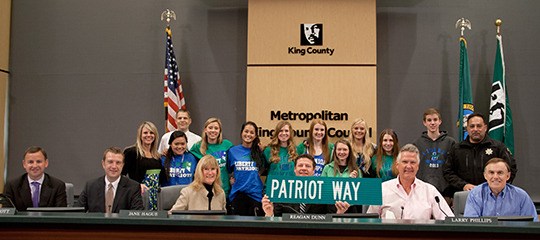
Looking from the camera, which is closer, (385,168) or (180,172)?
(385,168)

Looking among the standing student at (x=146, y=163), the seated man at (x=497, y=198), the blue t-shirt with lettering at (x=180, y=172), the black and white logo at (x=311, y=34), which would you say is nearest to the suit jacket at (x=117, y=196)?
the standing student at (x=146, y=163)

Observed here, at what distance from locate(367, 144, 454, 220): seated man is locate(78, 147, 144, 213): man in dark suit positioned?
178cm

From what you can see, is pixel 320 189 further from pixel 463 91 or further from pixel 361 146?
pixel 463 91

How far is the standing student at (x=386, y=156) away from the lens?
5312 mm

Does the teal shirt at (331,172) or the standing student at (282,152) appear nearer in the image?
the teal shirt at (331,172)

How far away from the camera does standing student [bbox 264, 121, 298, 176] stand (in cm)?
559

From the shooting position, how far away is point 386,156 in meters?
5.41

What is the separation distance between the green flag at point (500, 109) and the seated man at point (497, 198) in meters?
2.31

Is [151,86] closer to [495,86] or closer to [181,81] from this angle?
[181,81]

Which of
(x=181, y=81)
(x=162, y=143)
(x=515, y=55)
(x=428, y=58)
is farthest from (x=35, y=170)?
(x=515, y=55)

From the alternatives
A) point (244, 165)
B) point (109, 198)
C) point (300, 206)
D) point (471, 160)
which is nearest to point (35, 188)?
point (109, 198)

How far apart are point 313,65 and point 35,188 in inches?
127

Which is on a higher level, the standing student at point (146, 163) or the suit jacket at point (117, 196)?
the standing student at point (146, 163)

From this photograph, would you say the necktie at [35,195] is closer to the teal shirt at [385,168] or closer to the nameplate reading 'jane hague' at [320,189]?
the nameplate reading 'jane hague' at [320,189]
